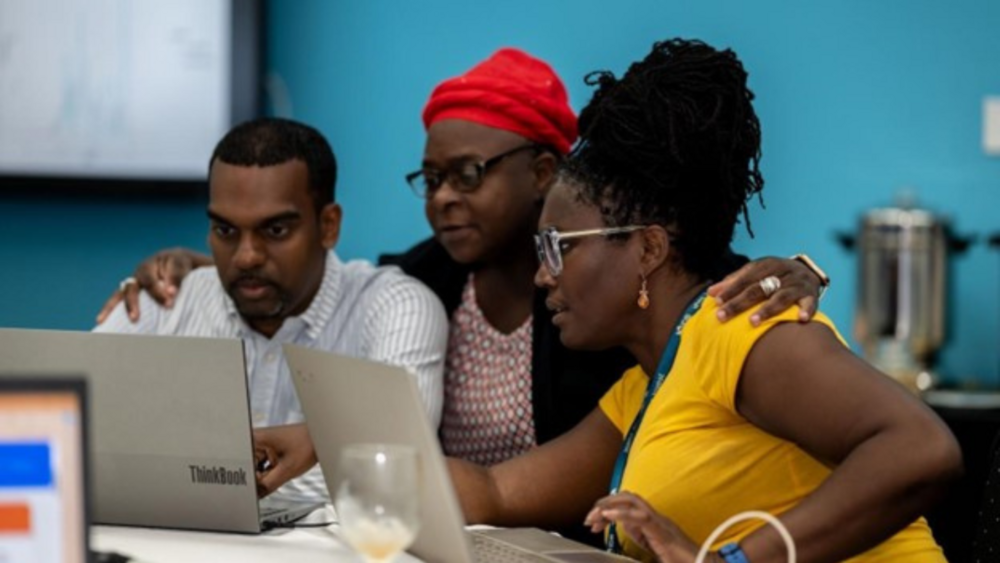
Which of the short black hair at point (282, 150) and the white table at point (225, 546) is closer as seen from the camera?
the white table at point (225, 546)

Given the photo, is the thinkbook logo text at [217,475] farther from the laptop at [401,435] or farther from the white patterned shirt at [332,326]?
the white patterned shirt at [332,326]

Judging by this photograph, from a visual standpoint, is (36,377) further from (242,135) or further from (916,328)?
→ (916,328)

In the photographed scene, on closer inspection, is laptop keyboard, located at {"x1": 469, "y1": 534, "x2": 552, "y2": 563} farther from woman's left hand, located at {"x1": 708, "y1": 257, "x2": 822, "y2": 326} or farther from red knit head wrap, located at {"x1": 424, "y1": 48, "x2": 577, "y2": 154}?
red knit head wrap, located at {"x1": 424, "y1": 48, "x2": 577, "y2": 154}

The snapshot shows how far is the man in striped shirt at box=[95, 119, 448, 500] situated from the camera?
2.60m

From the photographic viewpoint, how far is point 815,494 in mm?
1680

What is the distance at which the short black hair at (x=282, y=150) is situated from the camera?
8.71ft

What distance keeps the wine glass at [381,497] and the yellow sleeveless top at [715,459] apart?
21.7 inches

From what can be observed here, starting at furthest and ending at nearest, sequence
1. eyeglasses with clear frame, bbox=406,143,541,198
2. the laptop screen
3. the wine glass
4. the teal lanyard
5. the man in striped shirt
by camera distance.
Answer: eyeglasses with clear frame, bbox=406,143,541,198
the man in striped shirt
the teal lanyard
the wine glass
the laptop screen

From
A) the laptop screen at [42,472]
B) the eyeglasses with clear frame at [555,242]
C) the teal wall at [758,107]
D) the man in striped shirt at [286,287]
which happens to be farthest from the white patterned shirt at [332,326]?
the laptop screen at [42,472]

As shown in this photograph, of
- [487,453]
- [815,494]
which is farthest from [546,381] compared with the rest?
[815,494]

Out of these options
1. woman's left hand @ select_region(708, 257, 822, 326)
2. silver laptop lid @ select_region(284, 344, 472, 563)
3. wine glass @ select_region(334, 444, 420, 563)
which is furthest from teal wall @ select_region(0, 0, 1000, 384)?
wine glass @ select_region(334, 444, 420, 563)

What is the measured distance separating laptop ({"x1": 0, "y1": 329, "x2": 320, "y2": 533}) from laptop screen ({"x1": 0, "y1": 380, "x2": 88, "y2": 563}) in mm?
678

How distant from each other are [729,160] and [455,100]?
35.6 inches

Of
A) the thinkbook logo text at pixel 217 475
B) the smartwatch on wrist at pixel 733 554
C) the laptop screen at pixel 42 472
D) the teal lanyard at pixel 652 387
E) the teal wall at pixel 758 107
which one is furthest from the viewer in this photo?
the teal wall at pixel 758 107
